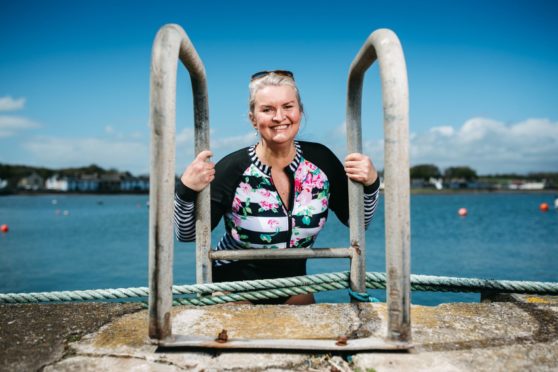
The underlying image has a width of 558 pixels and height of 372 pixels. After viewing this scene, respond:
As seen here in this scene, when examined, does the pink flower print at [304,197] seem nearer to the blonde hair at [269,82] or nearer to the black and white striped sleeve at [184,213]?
the blonde hair at [269,82]

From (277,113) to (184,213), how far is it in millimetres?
819

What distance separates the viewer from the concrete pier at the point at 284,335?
157 cm

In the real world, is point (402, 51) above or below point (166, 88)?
above

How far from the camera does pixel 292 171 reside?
283cm

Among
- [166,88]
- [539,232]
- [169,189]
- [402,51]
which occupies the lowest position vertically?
[539,232]

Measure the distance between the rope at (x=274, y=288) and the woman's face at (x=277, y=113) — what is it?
0.90m

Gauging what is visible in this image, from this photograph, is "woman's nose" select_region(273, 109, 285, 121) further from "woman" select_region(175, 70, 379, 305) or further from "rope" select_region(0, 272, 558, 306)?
"rope" select_region(0, 272, 558, 306)

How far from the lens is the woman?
8.88 feet

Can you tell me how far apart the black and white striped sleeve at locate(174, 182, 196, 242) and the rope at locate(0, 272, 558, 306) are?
0.42 m

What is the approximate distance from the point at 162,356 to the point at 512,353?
1.30 metres

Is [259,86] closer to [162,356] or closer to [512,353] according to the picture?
[162,356]

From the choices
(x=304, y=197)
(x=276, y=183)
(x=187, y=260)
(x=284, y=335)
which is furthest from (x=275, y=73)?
(x=187, y=260)

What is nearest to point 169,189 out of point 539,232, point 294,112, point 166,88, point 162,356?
point 166,88

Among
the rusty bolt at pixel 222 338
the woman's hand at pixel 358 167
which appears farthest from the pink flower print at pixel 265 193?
the rusty bolt at pixel 222 338
